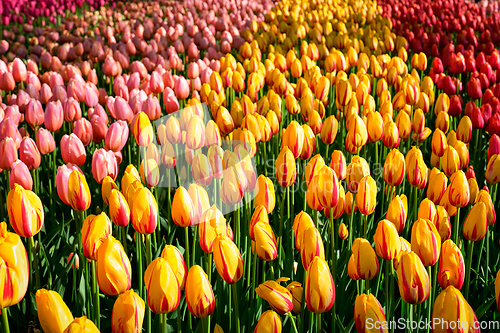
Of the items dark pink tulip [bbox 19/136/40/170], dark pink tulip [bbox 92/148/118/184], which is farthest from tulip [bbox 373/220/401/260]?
dark pink tulip [bbox 19/136/40/170]

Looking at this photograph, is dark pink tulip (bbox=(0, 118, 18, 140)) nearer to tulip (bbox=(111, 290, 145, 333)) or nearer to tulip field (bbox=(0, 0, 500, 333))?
tulip field (bbox=(0, 0, 500, 333))

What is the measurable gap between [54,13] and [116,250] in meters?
8.31

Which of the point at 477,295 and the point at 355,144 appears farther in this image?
the point at 355,144

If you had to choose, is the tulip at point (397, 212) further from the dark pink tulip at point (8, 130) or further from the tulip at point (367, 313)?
the dark pink tulip at point (8, 130)

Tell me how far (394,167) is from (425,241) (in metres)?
0.53

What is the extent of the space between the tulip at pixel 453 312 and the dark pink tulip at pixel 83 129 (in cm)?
164

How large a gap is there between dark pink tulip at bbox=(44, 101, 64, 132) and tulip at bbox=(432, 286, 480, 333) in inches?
75.9

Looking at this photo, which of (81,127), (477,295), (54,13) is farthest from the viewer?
(54,13)

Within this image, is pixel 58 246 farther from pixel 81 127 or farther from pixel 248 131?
pixel 248 131

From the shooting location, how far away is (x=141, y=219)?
4.29 feet

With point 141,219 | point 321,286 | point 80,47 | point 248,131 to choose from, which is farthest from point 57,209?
point 80,47

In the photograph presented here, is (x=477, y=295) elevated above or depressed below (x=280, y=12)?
below

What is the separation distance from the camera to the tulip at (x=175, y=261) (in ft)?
3.54

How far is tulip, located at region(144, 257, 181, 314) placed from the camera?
3.29 ft
